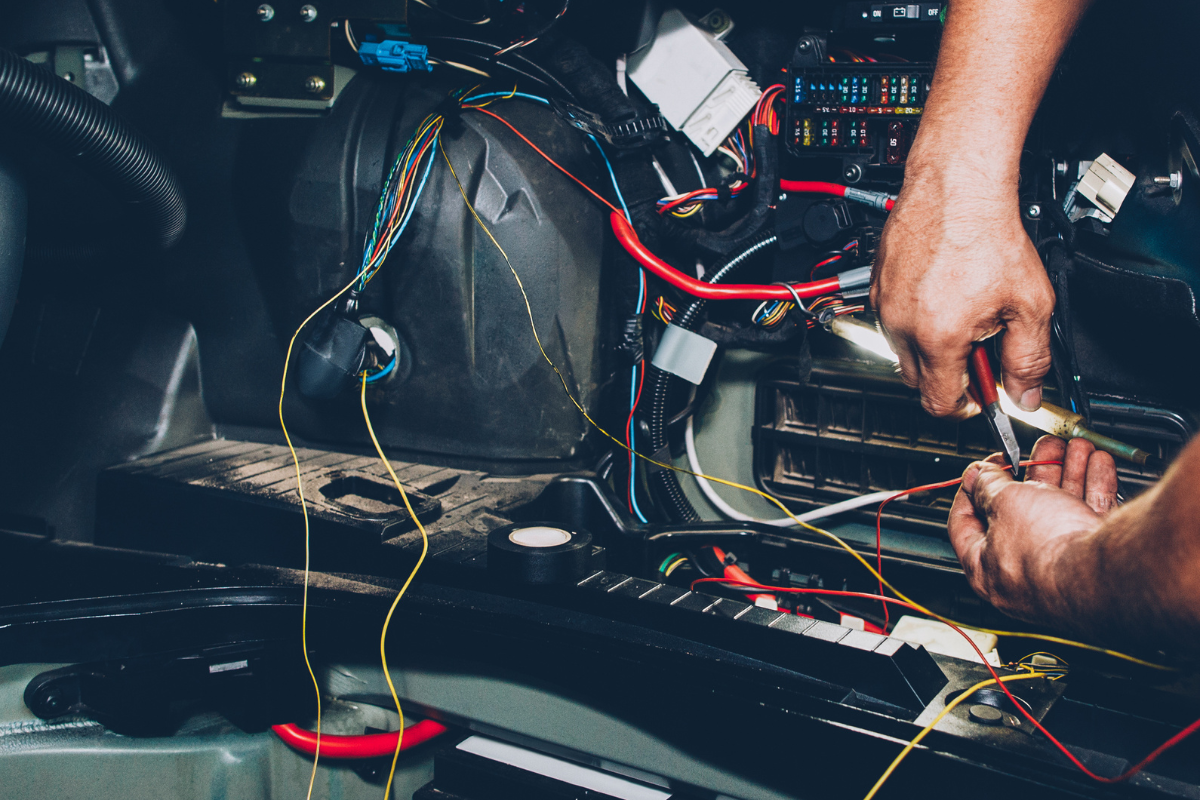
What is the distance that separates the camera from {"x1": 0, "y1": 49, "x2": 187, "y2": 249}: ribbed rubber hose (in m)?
1.19

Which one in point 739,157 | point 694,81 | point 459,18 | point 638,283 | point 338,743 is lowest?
point 338,743

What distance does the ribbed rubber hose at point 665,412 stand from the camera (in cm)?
142

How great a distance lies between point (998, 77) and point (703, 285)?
1.97 ft

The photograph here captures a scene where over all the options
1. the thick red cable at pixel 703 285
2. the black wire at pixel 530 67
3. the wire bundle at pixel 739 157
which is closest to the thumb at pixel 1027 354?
the thick red cable at pixel 703 285

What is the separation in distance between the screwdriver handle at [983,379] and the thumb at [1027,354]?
0.05 feet

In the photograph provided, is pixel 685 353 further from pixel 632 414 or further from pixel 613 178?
pixel 613 178

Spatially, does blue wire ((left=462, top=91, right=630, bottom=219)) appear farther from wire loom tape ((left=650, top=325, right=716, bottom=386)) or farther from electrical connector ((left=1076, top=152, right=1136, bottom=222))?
electrical connector ((left=1076, top=152, right=1136, bottom=222))

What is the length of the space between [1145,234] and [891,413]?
440 mm

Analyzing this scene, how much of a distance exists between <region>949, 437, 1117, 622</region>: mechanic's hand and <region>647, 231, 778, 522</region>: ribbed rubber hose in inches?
24.1

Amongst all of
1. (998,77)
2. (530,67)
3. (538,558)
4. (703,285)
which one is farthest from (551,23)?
(538,558)

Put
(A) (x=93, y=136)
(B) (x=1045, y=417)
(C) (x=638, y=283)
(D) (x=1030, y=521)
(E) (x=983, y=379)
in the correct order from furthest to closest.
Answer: (C) (x=638, y=283)
(A) (x=93, y=136)
(B) (x=1045, y=417)
(E) (x=983, y=379)
(D) (x=1030, y=521)

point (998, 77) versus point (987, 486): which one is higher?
point (998, 77)

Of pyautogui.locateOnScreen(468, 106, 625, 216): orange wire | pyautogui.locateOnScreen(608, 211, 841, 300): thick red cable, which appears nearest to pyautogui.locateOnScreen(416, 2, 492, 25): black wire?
pyautogui.locateOnScreen(468, 106, 625, 216): orange wire

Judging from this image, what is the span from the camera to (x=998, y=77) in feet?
2.81
